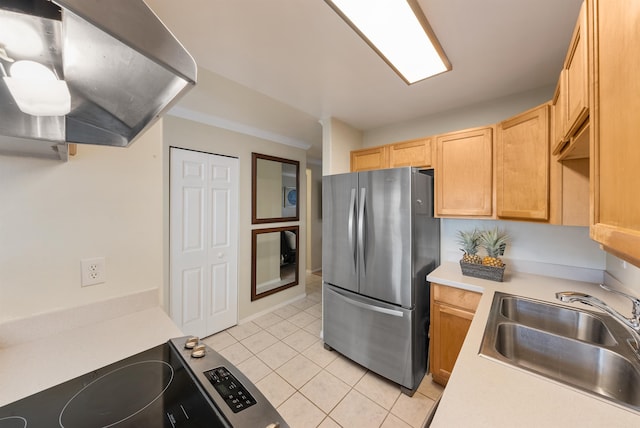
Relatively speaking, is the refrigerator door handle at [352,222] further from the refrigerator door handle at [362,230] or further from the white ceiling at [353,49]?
the white ceiling at [353,49]

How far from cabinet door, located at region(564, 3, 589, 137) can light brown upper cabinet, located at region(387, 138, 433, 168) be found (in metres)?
1.05

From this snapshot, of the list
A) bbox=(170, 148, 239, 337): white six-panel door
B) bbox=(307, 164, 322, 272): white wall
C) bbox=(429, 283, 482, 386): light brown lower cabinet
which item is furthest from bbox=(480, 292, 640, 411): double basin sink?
bbox=(307, 164, 322, 272): white wall

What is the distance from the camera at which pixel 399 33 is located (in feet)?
3.97

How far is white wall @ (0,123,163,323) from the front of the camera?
94 cm

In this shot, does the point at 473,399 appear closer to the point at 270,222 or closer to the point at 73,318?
the point at 73,318

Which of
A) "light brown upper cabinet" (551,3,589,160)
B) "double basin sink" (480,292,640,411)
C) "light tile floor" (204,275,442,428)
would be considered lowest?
"light tile floor" (204,275,442,428)

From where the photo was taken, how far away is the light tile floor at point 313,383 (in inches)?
62.1

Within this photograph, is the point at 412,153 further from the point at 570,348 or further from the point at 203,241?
the point at 203,241

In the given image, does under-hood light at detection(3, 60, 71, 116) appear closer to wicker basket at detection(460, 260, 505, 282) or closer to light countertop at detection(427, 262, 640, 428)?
light countertop at detection(427, 262, 640, 428)

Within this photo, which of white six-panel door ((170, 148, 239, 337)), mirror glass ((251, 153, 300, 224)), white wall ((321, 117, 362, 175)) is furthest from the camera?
mirror glass ((251, 153, 300, 224))

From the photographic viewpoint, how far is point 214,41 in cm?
136

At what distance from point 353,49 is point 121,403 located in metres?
1.92

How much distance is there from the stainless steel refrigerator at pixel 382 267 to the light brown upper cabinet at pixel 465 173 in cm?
13

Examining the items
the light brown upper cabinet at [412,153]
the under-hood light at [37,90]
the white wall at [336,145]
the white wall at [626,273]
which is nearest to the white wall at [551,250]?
the white wall at [626,273]
